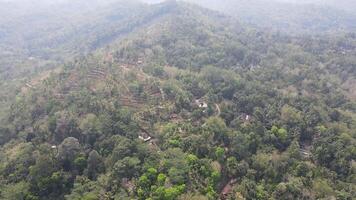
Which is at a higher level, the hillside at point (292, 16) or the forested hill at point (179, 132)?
the forested hill at point (179, 132)

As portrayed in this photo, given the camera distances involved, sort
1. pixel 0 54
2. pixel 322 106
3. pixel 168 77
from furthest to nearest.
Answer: pixel 0 54
pixel 168 77
pixel 322 106

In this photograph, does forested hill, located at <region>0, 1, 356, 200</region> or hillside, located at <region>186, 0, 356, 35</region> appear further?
hillside, located at <region>186, 0, 356, 35</region>

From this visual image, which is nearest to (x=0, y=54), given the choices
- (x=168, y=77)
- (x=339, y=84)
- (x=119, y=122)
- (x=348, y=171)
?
(x=168, y=77)

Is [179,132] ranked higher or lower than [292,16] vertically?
higher

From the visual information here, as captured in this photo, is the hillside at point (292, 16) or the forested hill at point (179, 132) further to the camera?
the hillside at point (292, 16)

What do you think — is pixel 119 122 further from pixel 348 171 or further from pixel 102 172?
pixel 348 171

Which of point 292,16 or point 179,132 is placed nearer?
point 179,132

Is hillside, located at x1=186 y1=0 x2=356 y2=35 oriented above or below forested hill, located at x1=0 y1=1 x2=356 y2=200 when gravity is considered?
below

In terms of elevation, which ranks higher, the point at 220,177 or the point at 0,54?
the point at 220,177
